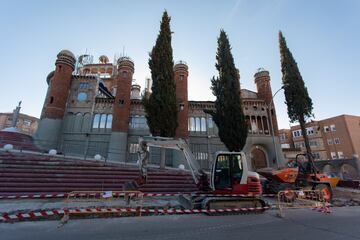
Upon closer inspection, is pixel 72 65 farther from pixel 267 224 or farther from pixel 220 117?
pixel 267 224

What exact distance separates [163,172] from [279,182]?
361 inches

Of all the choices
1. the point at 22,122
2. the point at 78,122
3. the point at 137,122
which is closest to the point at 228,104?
the point at 137,122

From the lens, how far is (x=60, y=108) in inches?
953

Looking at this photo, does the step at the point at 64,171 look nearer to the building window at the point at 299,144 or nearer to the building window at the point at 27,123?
the building window at the point at 299,144

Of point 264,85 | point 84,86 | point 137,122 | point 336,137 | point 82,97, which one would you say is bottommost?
point 137,122

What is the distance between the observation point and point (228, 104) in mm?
18891

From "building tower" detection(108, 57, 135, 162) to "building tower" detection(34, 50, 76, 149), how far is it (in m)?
6.98

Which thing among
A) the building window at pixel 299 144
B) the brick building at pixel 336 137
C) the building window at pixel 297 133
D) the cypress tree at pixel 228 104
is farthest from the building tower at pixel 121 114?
the building window at pixel 297 133

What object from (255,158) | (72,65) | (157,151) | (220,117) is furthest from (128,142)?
(255,158)

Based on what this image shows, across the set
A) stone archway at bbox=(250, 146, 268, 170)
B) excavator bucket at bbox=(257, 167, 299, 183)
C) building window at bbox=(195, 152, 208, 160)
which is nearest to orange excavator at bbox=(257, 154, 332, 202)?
excavator bucket at bbox=(257, 167, 299, 183)

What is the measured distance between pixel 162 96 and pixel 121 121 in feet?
27.7

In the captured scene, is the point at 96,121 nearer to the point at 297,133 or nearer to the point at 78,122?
the point at 78,122

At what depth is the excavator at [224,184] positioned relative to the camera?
27.5ft

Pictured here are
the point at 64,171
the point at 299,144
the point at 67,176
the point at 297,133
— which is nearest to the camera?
the point at 67,176
